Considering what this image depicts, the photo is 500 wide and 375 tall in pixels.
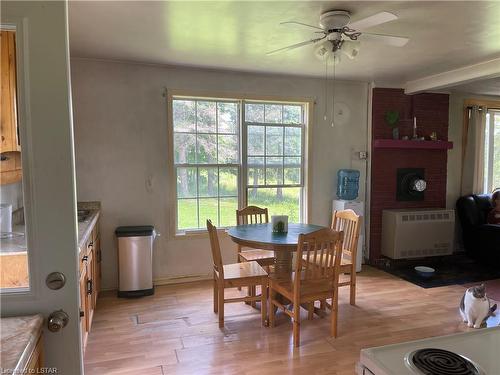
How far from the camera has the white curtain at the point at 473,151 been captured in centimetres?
529

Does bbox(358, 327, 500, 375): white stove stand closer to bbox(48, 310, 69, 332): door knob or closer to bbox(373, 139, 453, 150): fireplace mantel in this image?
bbox(48, 310, 69, 332): door knob

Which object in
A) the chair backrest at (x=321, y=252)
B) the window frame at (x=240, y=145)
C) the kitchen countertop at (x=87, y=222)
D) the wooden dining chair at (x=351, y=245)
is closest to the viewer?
the kitchen countertop at (x=87, y=222)

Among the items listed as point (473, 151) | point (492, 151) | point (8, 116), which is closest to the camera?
point (8, 116)

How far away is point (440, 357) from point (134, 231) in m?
3.17

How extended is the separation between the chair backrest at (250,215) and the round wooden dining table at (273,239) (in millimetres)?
316

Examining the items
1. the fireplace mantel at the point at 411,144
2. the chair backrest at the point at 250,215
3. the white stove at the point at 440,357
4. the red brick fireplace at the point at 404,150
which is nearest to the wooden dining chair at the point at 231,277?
the chair backrest at the point at 250,215

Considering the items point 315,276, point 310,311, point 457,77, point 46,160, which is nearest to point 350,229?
point 310,311

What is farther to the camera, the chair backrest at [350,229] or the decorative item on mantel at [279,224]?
the chair backrest at [350,229]

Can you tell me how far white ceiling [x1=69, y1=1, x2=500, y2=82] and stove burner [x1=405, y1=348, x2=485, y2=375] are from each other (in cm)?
206

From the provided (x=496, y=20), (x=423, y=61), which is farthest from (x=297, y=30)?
(x=423, y=61)

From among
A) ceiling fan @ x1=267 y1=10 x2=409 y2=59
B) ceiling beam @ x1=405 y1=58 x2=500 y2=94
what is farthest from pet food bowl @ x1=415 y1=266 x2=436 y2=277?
ceiling fan @ x1=267 y1=10 x2=409 y2=59

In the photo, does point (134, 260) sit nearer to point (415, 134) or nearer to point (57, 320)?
point (57, 320)

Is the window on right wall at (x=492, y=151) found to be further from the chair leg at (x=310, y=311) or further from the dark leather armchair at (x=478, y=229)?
the chair leg at (x=310, y=311)

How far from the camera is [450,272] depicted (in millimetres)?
4633
